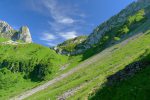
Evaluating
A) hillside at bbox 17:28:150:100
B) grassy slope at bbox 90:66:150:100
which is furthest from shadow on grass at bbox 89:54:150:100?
hillside at bbox 17:28:150:100

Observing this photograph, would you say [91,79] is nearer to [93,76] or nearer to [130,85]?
[93,76]

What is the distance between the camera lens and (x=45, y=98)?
260 feet

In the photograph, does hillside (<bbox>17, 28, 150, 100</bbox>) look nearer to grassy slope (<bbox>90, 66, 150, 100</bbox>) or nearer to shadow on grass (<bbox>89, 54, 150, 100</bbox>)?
shadow on grass (<bbox>89, 54, 150, 100</bbox>)

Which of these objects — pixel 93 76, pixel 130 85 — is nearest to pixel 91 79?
pixel 93 76

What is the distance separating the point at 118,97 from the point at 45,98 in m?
44.8

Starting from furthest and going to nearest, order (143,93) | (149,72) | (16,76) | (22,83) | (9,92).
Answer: (16,76), (22,83), (9,92), (149,72), (143,93)

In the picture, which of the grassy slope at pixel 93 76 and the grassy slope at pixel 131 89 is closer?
the grassy slope at pixel 131 89

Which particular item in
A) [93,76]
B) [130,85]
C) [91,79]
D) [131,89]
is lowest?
[131,89]

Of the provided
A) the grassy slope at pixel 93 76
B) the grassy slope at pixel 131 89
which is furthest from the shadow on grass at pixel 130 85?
the grassy slope at pixel 93 76

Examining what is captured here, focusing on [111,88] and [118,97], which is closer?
[118,97]

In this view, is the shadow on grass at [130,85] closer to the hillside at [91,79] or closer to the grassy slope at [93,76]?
the hillside at [91,79]

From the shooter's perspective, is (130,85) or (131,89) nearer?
(131,89)

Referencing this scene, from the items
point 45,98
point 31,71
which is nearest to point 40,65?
point 31,71

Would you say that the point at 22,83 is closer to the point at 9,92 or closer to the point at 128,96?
the point at 9,92
